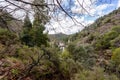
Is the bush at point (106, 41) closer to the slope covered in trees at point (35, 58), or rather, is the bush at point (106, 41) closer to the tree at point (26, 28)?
the slope covered in trees at point (35, 58)

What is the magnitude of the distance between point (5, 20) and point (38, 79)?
27.3 ft

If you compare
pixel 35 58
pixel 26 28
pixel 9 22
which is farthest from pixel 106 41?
pixel 9 22

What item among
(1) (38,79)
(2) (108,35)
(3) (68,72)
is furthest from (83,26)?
(2) (108,35)

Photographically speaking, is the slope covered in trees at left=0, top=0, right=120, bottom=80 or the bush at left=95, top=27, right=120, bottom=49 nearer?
the slope covered in trees at left=0, top=0, right=120, bottom=80

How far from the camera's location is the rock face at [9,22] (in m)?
2.00

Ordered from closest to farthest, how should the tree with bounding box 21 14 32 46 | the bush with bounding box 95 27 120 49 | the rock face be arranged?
the rock face
the tree with bounding box 21 14 32 46
the bush with bounding box 95 27 120 49

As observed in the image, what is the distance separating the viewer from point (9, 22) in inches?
85.0

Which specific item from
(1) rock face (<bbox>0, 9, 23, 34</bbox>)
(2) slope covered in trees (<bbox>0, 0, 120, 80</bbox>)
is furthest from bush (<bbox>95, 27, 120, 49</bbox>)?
(1) rock face (<bbox>0, 9, 23, 34</bbox>)

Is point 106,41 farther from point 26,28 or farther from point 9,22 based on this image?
point 9,22

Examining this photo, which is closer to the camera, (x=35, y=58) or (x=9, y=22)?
(x=9, y=22)

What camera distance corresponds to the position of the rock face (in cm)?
200

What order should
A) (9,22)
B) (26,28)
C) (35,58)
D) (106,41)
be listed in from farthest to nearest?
(106,41)
(26,28)
(35,58)
(9,22)

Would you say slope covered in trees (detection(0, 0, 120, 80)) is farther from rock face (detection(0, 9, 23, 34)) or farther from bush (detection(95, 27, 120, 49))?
bush (detection(95, 27, 120, 49))

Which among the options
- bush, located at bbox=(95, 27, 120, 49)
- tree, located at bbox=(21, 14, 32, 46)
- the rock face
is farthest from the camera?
bush, located at bbox=(95, 27, 120, 49)
